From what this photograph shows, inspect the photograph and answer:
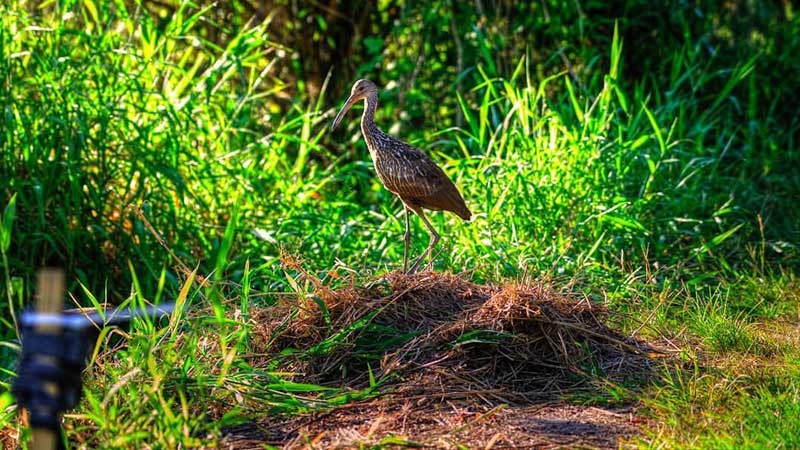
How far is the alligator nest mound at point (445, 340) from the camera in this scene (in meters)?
3.63

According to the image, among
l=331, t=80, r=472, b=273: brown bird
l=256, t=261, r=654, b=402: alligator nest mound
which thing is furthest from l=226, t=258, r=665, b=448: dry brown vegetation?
l=331, t=80, r=472, b=273: brown bird

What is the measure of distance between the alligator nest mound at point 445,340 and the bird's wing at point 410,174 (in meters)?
Result: 0.62

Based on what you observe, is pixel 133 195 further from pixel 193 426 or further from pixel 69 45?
pixel 193 426

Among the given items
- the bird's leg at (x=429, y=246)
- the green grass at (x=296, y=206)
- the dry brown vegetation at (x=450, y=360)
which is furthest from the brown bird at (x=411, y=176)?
the dry brown vegetation at (x=450, y=360)

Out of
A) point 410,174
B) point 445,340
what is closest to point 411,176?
point 410,174

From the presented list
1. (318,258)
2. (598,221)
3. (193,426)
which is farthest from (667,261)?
(193,426)

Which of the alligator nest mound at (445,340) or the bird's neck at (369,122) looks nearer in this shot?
the alligator nest mound at (445,340)

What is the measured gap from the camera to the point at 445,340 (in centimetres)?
375

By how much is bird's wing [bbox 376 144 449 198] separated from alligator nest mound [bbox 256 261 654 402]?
623mm

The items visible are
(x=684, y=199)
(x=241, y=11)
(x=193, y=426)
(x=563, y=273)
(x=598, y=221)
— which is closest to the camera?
(x=193, y=426)

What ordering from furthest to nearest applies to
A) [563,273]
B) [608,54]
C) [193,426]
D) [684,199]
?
[608,54] → [684,199] → [563,273] → [193,426]

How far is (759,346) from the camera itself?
13.2ft

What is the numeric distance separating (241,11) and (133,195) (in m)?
3.28

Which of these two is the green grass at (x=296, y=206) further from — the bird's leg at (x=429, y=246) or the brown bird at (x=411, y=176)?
the brown bird at (x=411, y=176)
